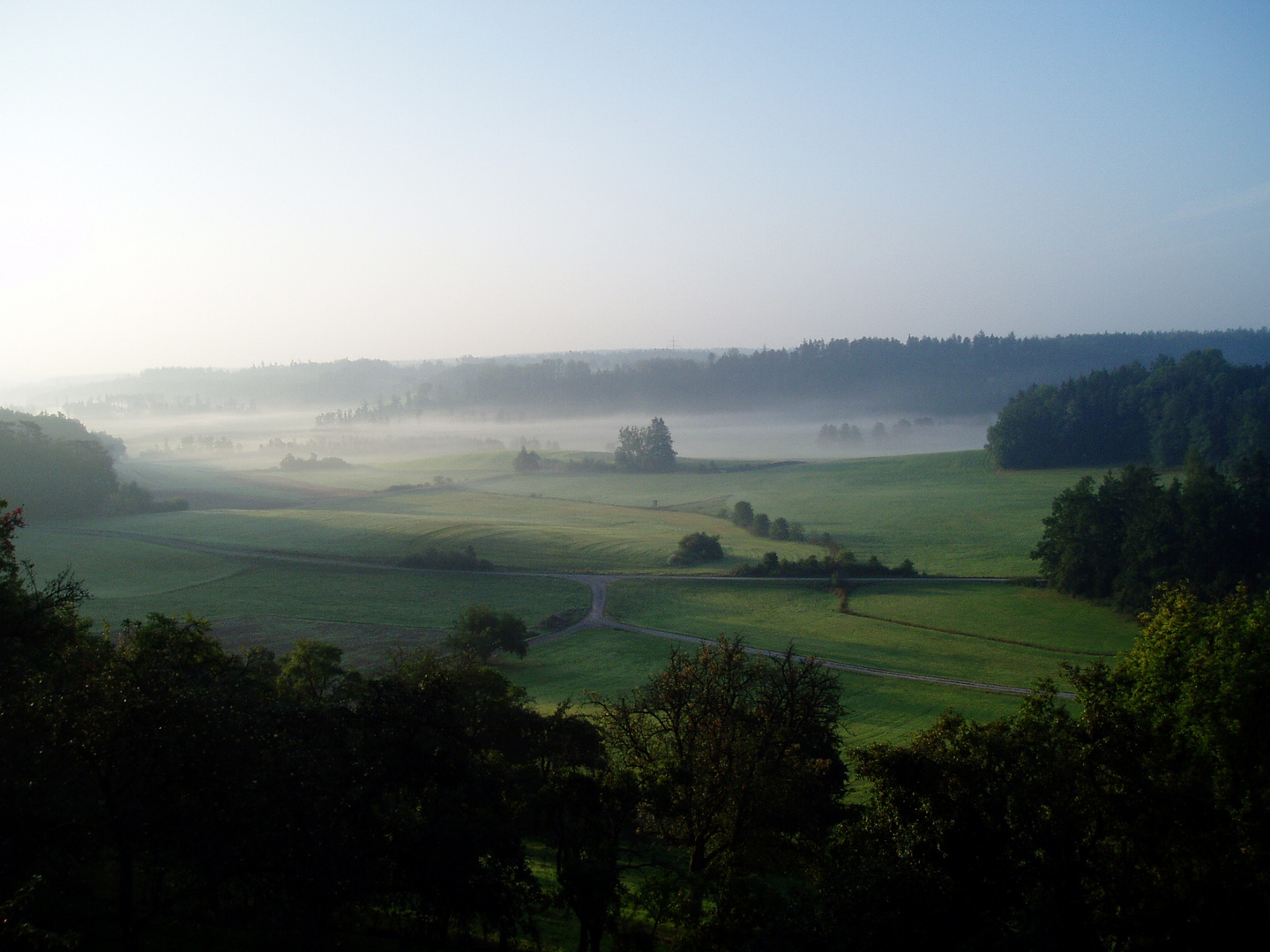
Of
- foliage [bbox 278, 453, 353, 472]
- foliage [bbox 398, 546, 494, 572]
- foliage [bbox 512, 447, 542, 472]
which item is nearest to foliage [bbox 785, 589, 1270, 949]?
foliage [bbox 398, 546, 494, 572]

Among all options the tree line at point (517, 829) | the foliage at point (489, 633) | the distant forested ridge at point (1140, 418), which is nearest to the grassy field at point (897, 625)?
the foliage at point (489, 633)

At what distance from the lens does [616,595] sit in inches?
2275

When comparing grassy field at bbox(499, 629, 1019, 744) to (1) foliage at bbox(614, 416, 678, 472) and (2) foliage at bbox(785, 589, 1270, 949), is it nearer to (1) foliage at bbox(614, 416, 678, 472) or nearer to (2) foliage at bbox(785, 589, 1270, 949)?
(2) foliage at bbox(785, 589, 1270, 949)

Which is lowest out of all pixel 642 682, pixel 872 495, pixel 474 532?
pixel 642 682

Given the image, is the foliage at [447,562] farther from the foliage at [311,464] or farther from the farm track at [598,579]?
the foliage at [311,464]

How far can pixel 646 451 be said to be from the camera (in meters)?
128

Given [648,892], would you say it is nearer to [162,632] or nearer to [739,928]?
[739,928]

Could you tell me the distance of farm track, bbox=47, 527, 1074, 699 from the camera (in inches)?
1575

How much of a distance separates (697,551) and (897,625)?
21977mm

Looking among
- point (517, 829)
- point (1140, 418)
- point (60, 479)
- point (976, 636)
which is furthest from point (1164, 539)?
point (60, 479)

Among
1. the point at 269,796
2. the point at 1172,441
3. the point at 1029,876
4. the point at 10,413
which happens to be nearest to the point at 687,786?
the point at 1029,876

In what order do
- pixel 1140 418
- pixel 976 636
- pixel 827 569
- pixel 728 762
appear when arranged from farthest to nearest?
pixel 1140 418 → pixel 827 569 → pixel 976 636 → pixel 728 762

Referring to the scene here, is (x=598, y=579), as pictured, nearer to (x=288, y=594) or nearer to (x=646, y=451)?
(x=288, y=594)

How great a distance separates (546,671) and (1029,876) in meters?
32.1
